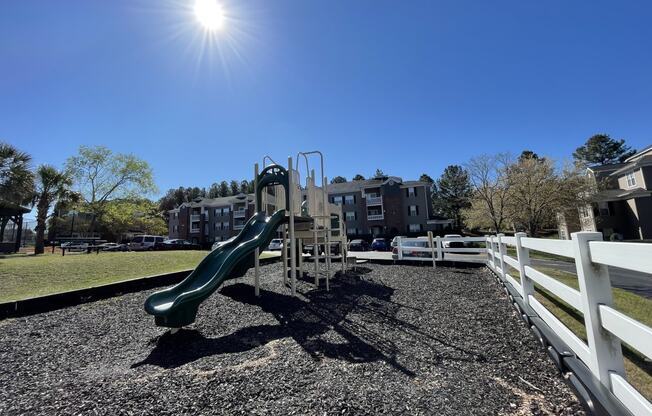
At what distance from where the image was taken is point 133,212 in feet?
118

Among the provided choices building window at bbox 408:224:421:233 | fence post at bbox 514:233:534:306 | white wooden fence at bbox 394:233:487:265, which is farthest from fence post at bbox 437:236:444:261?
building window at bbox 408:224:421:233

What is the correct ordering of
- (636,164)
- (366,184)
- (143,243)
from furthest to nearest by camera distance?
(366,184) < (143,243) < (636,164)

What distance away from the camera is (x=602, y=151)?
189 ft

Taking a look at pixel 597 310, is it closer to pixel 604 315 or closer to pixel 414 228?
pixel 604 315

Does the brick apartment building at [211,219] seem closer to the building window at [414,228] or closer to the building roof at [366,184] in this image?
the building roof at [366,184]

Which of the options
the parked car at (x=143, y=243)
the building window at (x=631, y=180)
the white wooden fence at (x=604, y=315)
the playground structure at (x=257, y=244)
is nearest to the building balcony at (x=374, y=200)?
the building window at (x=631, y=180)

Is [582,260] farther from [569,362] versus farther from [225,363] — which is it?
[225,363]

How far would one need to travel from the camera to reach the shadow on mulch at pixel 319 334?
3885mm

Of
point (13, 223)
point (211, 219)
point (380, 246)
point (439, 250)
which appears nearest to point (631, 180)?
point (380, 246)

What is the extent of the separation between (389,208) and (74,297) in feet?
140

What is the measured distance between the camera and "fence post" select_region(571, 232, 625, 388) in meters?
2.10

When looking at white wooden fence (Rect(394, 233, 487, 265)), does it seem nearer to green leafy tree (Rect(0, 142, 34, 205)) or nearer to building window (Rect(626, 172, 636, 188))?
green leafy tree (Rect(0, 142, 34, 205))

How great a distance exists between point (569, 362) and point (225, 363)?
12.1 ft

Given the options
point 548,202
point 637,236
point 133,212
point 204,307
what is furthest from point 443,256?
point 133,212
